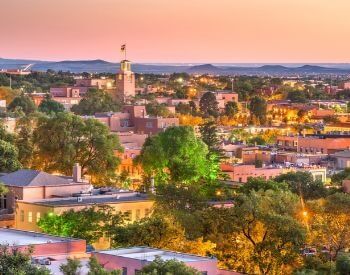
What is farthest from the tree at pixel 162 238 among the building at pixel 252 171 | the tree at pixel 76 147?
the building at pixel 252 171

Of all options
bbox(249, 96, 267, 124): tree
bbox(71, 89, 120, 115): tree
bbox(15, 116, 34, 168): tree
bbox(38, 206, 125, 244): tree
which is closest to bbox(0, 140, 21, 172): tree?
bbox(15, 116, 34, 168): tree

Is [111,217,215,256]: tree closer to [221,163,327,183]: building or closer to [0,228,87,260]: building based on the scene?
[0,228,87,260]: building

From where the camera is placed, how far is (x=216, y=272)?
36906 mm

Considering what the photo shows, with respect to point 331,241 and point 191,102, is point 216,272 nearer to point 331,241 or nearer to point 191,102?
point 331,241

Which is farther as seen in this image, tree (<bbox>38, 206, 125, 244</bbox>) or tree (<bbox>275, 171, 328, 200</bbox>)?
tree (<bbox>275, 171, 328, 200</bbox>)

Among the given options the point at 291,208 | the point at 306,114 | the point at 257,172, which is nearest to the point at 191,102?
the point at 306,114

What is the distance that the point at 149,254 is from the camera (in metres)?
37.8

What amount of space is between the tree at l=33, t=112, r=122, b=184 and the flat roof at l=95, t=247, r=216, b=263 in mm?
30571

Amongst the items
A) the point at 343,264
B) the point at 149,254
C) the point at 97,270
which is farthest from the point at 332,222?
the point at 97,270

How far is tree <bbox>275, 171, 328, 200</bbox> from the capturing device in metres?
60.2

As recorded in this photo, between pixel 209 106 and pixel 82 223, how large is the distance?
102597 millimetres

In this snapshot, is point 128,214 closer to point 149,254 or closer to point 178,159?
point 149,254

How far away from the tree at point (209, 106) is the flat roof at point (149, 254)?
109377 millimetres

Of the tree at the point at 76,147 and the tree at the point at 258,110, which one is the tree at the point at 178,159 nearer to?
the tree at the point at 76,147
